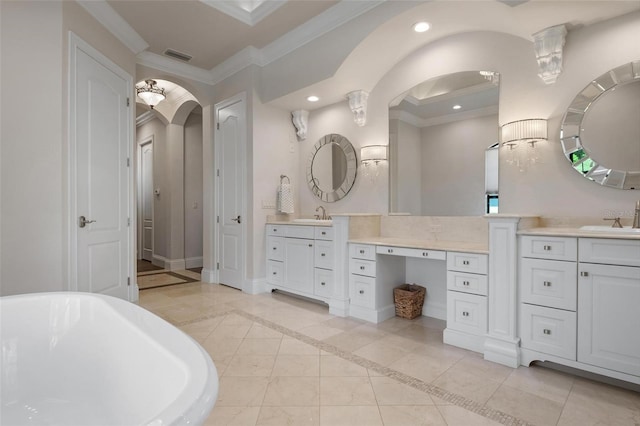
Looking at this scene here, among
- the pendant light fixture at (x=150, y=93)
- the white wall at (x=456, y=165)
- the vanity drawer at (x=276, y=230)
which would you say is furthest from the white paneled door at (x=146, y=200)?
the white wall at (x=456, y=165)

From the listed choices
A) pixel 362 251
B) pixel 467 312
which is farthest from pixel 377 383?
pixel 362 251

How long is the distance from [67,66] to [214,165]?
6.85 feet

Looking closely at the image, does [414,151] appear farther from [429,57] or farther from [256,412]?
[256,412]

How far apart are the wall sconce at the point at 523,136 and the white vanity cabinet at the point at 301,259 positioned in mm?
1750

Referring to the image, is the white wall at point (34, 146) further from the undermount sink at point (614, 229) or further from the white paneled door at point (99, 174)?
the undermount sink at point (614, 229)

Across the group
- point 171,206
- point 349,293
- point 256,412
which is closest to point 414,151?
point 349,293

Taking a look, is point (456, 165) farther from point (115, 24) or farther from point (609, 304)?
point (115, 24)

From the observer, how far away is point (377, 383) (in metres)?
1.97

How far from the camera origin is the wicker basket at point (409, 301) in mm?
3109

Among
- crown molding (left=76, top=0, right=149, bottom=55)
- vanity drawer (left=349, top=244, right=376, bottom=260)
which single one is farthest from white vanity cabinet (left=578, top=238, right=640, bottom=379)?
crown molding (left=76, top=0, right=149, bottom=55)

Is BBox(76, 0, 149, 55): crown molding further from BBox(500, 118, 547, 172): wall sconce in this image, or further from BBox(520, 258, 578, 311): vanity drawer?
BBox(520, 258, 578, 311): vanity drawer

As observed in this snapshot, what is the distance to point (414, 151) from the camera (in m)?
3.36

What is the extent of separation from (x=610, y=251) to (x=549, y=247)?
29 centimetres

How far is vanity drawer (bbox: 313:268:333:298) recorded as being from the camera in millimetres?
3471
